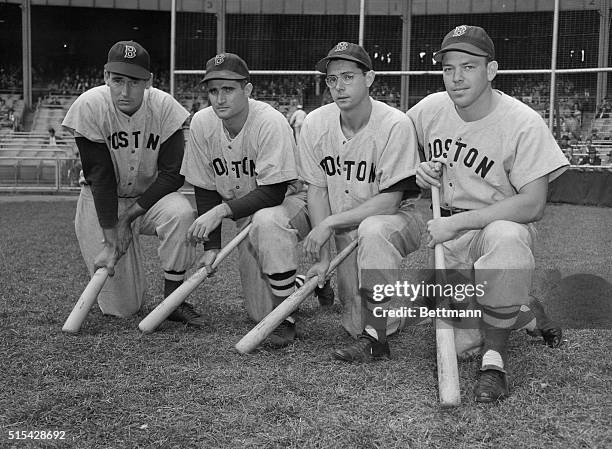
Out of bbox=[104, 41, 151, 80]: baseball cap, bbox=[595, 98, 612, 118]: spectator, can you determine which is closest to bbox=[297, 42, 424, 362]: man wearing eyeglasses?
bbox=[104, 41, 151, 80]: baseball cap

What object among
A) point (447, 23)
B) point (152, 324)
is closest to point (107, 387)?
point (152, 324)

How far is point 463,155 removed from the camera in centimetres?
382

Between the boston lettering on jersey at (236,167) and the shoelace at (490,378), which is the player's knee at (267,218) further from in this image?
the shoelace at (490,378)

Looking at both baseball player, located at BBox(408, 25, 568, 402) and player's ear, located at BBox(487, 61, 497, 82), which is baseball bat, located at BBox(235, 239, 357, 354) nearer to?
baseball player, located at BBox(408, 25, 568, 402)

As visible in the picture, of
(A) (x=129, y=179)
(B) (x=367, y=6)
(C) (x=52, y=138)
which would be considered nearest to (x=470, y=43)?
(A) (x=129, y=179)

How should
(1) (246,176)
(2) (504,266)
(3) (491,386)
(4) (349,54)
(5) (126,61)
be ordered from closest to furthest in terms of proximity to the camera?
(3) (491,386) < (2) (504,266) < (4) (349,54) < (5) (126,61) < (1) (246,176)

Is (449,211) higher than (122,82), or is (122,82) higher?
(122,82)

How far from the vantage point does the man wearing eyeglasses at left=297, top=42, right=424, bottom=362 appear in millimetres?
3748

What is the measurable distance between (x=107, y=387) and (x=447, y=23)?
17552 mm

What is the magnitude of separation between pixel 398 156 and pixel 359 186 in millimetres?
308

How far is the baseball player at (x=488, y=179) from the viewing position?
11.1ft

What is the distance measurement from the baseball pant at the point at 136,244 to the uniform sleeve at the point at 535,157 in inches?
80.2

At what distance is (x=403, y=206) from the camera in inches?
169

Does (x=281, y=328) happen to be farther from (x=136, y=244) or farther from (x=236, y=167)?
(x=136, y=244)
